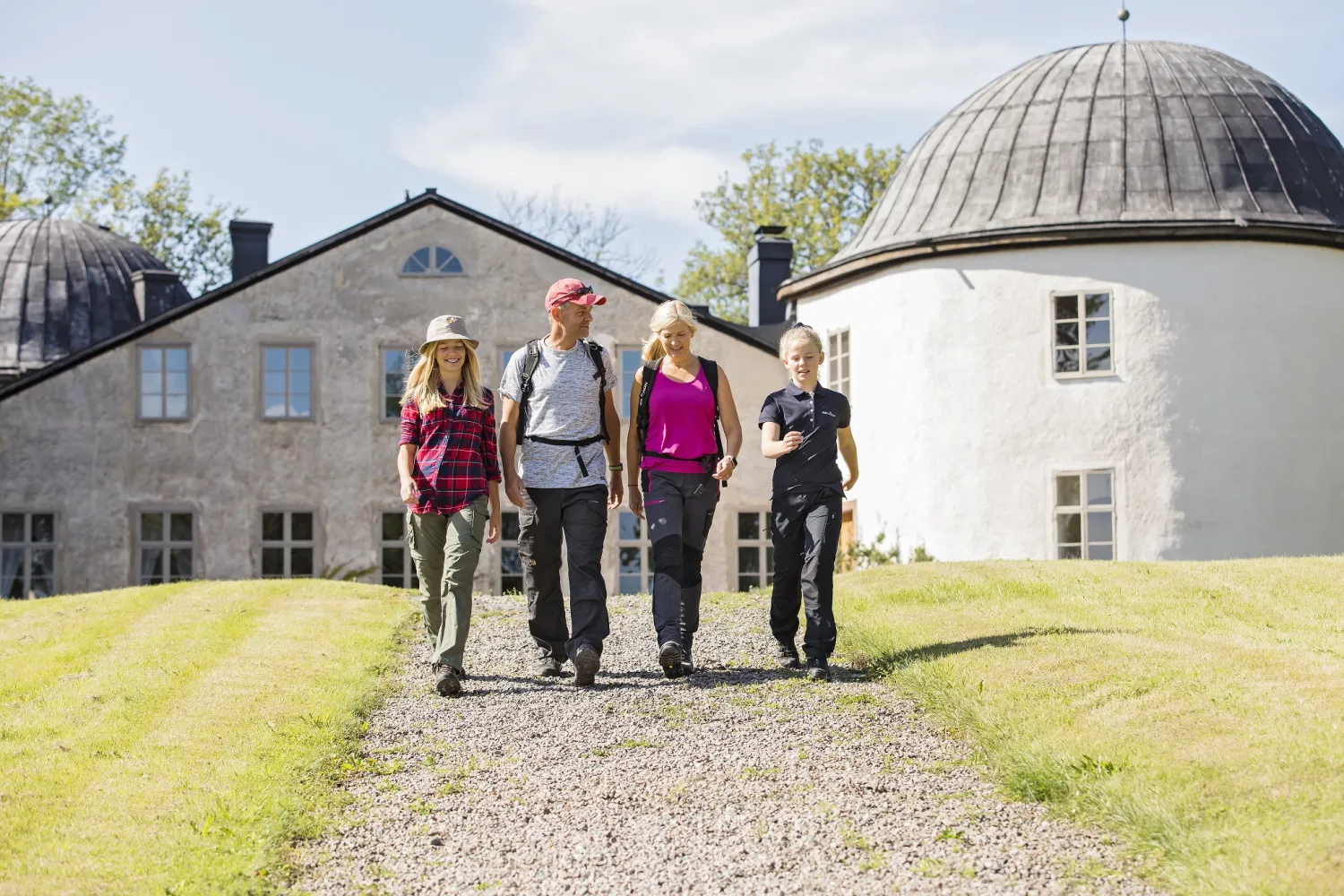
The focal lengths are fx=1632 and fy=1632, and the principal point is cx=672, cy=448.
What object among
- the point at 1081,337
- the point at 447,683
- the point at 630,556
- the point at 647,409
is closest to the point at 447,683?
the point at 447,683

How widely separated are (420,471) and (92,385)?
19044 millimetres

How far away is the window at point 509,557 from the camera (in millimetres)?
26203

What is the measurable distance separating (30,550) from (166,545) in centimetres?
226

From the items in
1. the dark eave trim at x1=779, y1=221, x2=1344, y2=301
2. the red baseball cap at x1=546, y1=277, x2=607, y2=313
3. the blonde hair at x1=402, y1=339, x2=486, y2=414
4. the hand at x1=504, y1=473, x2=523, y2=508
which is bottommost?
the hand at x1=504, y1=473, x2=523, y2=508

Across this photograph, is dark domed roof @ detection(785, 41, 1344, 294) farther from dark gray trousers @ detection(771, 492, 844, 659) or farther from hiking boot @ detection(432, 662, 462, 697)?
hiking boot @ detection(432, 662, 462, 697)

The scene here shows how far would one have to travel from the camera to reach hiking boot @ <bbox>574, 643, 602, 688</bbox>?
8773 mm

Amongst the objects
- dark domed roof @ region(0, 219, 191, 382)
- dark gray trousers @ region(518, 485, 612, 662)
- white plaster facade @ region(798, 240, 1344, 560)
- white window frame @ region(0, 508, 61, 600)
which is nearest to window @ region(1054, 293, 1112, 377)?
white plaster facade @ region(798, 240, 1344, 560)

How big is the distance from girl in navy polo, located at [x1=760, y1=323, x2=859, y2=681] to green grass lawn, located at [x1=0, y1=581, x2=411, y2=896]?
233cm

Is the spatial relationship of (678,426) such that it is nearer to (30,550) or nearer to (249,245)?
(30,550)

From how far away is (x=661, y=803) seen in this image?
658 centimetres

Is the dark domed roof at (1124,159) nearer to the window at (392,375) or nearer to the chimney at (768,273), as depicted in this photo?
the chimney at (768,273)

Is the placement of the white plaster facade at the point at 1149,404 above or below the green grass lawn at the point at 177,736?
above

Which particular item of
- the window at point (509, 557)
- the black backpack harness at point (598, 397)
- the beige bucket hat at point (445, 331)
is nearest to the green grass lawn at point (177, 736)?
the black backpack harness at point (598, 397)

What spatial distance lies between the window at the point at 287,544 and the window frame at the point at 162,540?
3.44 ft
